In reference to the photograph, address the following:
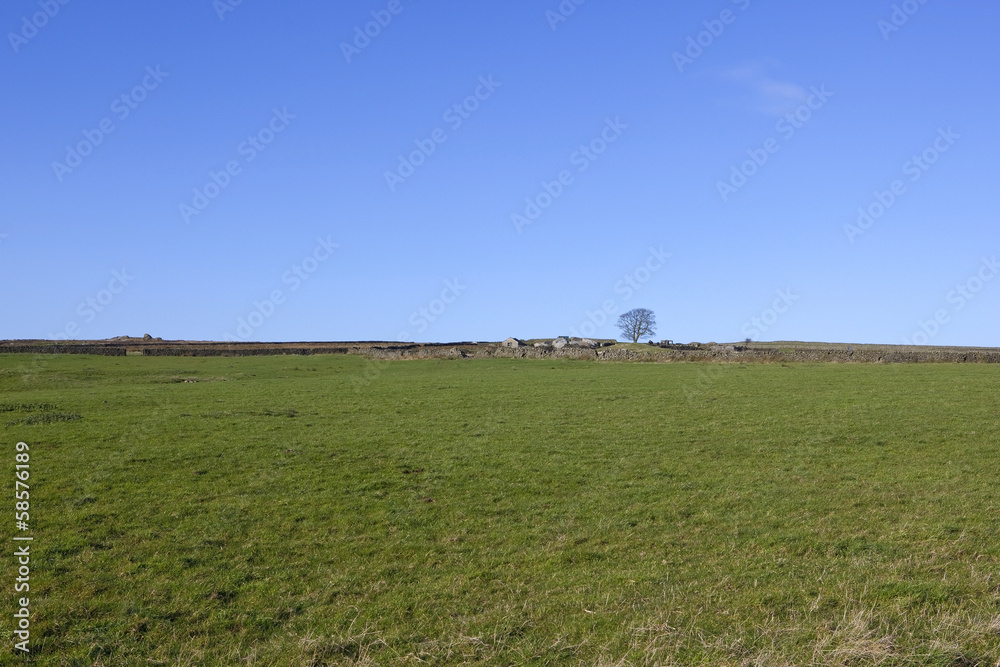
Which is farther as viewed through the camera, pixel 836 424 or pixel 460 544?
pixel 836 424

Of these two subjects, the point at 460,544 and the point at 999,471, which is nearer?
the point at 460,544

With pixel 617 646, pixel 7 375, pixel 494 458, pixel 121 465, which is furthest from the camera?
pixel 7 375

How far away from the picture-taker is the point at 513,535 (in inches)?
529

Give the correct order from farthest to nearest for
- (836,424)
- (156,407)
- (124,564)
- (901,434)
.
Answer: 1. (156,407)
2. (836,424)
3. (901,434)
4. (124,564)

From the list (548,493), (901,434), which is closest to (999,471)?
(901,434)

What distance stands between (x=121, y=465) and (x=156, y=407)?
474 inches

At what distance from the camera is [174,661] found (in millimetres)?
8758

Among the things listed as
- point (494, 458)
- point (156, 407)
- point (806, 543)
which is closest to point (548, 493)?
point (494, 458)

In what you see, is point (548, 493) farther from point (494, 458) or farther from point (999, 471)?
point (999, 471)

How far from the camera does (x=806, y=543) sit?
12.8 metres

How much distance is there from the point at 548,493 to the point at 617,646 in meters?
8.08

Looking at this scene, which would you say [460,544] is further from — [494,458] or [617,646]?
[494,458]

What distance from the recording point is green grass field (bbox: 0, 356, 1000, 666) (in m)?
8.86

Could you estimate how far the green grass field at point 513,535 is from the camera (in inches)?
349
